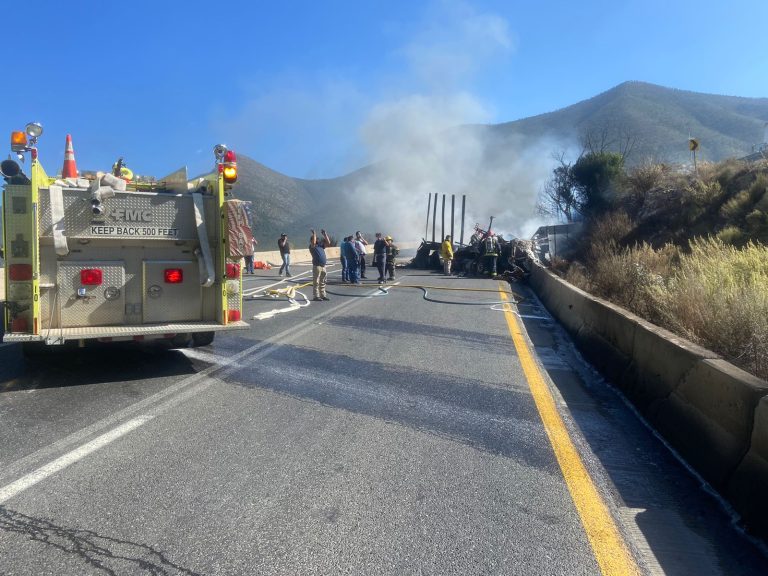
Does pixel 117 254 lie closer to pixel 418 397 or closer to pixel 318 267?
pixel 418 397

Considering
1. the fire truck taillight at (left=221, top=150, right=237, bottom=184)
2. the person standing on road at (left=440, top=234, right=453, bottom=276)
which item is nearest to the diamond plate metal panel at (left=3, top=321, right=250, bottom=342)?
the fire truck taillight at (left=221, top=150, right=237, bottom=184)

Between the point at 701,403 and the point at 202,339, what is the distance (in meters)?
5.95

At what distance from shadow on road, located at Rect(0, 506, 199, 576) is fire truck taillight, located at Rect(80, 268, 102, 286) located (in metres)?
3.70

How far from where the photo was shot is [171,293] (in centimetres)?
740

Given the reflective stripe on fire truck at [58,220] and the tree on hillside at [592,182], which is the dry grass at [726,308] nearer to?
the reflective stripe on fire truck at [58,220]

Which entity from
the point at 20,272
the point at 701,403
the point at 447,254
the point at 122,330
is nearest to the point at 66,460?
the point at 122,330

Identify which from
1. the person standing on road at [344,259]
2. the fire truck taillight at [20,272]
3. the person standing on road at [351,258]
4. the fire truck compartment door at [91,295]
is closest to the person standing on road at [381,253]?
the person standing on road at [351,258]

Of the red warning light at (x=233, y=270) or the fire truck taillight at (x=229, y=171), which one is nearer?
the fire truck taillight at (x=229, y=171)

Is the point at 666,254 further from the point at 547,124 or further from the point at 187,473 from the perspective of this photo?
the point at 547,124

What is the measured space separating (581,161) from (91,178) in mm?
28593

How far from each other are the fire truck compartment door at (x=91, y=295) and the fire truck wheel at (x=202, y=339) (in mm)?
1195

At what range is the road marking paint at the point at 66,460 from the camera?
3.91m

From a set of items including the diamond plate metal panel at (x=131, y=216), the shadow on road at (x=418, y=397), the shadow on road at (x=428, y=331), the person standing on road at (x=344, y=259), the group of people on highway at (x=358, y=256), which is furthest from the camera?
the group of people on highway at (x=358, y=256)

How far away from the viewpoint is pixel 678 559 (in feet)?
10.9
